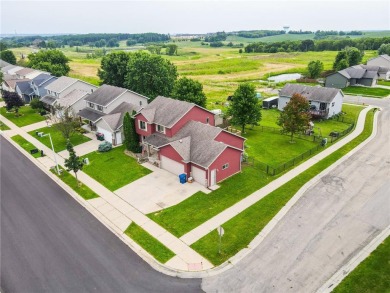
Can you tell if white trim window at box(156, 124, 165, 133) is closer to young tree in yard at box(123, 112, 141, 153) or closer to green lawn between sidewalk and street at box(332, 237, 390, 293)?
young tree in yard at box(123, 112, 141, 153)

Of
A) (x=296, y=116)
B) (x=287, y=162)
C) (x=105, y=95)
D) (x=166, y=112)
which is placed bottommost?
(x=287, y=162)

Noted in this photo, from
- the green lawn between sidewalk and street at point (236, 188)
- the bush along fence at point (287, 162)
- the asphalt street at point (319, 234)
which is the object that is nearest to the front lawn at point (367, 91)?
the bush along fence at point (287, 162)

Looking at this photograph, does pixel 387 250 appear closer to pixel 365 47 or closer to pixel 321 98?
pixel 321 98

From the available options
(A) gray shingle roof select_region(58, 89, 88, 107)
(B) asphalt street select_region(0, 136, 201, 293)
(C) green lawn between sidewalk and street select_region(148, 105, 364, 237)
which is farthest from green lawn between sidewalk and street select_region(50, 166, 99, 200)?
(A) gray shingle roof select_region(58, 89, 88, 107)

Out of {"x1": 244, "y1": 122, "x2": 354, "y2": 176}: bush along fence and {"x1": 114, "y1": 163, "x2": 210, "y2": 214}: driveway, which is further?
{"x1": 244, "y1": 122, "x2": 354, "y2": 176}: bush along fence

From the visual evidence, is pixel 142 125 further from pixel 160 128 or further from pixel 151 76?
pixel 151 76

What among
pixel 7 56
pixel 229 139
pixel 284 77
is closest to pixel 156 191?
pixel 229 139
